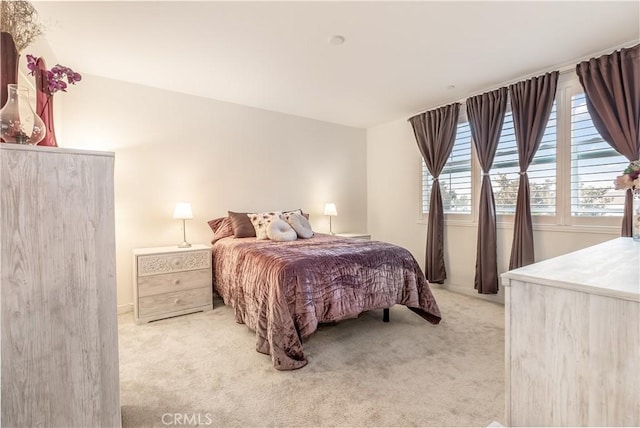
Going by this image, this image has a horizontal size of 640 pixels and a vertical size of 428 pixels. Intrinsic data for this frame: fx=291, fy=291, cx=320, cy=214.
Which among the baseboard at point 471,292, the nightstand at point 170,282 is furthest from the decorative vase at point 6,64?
the baseboard at point 471,292

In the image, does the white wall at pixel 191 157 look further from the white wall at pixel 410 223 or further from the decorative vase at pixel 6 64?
the decorative vase at pixel 6 64

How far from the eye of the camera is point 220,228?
3.62 metres

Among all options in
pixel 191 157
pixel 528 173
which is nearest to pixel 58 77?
pixel 191 157

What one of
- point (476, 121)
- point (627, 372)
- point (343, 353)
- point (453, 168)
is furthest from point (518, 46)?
point (343, 353)

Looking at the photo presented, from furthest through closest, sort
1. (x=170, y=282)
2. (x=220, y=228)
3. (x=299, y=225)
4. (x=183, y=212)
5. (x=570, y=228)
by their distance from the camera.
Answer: (x=220, y=228), (x=299, y=225), (x=183, y=212), (x=170, y=282), (x=570, y=228)

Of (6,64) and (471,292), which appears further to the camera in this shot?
(471,292)

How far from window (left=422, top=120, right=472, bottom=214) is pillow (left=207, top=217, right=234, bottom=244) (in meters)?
2.87

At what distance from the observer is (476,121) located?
3.44 meters

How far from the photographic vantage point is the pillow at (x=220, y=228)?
3.58 meters

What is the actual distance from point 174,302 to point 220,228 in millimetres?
1009

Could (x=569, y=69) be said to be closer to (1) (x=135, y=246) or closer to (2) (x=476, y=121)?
(2) (x=476, y=121)

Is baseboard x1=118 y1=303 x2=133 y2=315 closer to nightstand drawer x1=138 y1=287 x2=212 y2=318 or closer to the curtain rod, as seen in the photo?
nightstand drawer x1=138 y1=287 x2=212 y2=318

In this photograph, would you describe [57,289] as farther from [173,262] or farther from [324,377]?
[173,262]

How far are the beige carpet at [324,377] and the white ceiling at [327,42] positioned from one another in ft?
8.07
